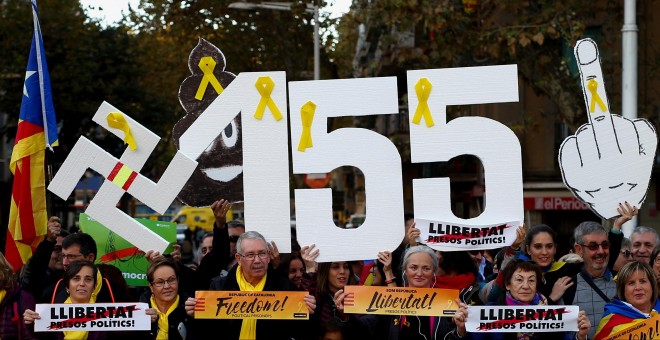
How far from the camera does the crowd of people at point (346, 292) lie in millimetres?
6953

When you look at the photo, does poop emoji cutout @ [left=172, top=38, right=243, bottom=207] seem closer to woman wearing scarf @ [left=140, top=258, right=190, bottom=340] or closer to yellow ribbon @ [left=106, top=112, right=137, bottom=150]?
yellow ribbon @ [left=106, top=112, right=137, bottom=150]

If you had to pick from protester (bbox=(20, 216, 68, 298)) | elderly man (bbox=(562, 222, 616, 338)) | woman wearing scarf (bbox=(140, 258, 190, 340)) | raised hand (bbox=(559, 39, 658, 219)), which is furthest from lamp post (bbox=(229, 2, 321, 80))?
woman wearing scarf (bbox=(140, 258, 190, 340))

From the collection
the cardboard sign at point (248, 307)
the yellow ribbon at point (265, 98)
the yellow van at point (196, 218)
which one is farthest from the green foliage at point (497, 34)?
the yellow van at point (196, 218)

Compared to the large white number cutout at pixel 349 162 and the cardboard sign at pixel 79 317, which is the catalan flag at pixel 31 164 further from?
the large white number cutout at pixel 349 162

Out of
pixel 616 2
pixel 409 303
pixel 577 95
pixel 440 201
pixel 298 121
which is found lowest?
pixel 409 303

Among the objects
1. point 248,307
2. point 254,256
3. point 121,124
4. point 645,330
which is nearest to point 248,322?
point 248,307

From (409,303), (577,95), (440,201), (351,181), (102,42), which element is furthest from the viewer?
(351,181)

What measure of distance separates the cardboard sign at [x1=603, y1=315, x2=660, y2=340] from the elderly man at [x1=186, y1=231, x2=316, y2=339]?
1.83 m

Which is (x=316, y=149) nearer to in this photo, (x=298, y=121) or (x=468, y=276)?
(x=298, y=121)

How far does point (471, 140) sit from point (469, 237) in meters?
0.63

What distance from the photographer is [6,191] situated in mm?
34719

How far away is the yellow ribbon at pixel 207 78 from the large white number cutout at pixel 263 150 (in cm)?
47

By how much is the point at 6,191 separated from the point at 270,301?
95.0ft

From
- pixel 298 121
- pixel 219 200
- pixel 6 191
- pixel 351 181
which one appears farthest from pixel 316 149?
pixel 351 181
